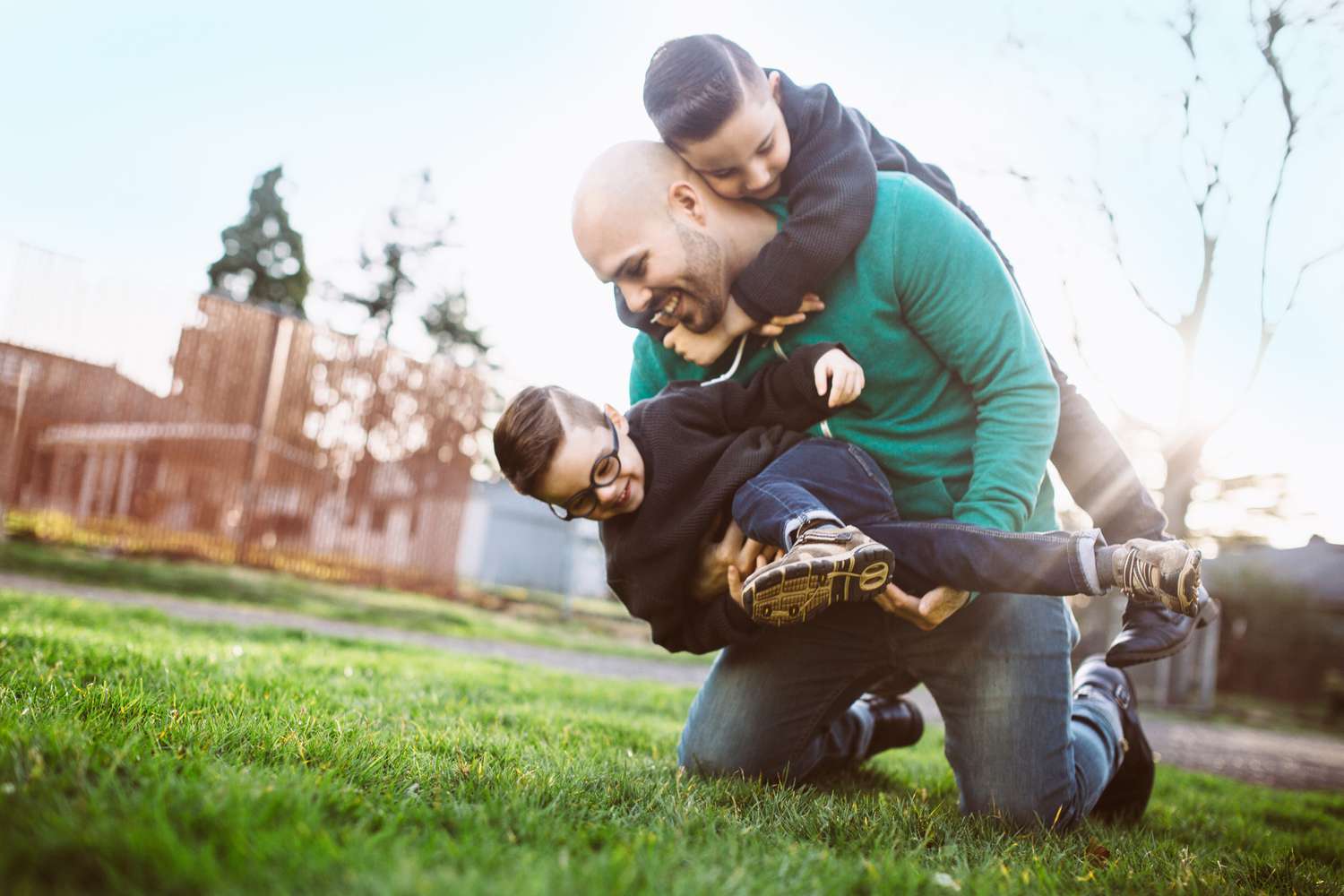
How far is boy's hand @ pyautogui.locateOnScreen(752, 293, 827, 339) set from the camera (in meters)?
2.57

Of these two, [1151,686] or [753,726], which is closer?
[753,726]

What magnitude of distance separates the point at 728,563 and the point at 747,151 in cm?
117

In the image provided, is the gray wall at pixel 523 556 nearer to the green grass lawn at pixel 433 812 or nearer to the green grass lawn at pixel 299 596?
the green grass lawn at pixel 299 596

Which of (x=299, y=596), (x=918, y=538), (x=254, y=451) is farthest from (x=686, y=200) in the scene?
(x=254, y=451)

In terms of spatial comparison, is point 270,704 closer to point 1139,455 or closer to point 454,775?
point 454,775

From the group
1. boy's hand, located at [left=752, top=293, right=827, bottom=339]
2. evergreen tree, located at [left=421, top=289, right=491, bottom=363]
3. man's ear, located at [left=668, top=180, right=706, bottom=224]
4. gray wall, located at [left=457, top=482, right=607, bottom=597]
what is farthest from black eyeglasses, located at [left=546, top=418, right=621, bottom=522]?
evergreen tree, located at [left=421, top=289, right=491, bottom=363]

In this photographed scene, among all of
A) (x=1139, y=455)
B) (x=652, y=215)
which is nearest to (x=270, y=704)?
(x=652, y=215)

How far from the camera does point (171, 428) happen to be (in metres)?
10.3

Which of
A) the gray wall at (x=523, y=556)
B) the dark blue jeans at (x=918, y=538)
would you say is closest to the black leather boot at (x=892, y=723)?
the dark blue jeans at (x=918, y=538)

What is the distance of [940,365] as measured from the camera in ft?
8.63

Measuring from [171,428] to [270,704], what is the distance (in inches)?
357

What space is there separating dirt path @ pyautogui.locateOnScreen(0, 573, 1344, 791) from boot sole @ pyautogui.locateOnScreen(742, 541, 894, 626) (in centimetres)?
485

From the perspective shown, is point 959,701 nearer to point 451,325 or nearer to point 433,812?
point 433,812

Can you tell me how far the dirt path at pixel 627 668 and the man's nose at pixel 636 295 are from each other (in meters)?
4.33
